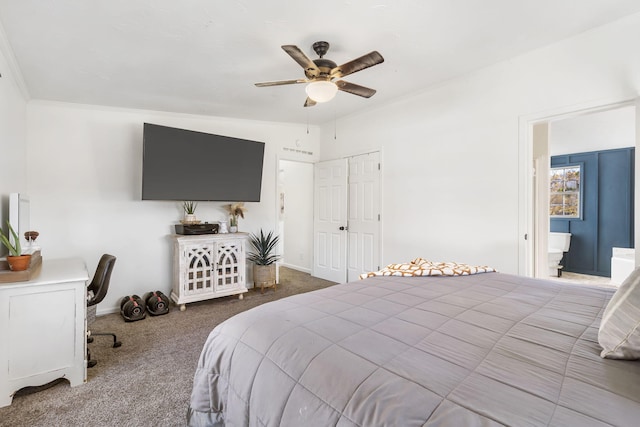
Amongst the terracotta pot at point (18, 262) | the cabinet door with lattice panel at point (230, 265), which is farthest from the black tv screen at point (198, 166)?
the terracotta pot at point (18, 262)

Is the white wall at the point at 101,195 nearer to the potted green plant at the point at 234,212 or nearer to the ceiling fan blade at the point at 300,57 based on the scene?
the potted green plant at the point at 234,212

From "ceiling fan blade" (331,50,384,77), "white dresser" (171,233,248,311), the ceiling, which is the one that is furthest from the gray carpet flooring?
"ceiling fan blade" (331,50,384,77)

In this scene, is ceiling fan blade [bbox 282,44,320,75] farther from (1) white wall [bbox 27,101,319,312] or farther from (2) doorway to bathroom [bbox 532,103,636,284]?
(2) doorway to bathroom [bbox 532,103,636,284]

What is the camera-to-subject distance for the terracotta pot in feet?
6.22

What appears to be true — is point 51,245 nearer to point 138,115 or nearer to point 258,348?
point 138,115

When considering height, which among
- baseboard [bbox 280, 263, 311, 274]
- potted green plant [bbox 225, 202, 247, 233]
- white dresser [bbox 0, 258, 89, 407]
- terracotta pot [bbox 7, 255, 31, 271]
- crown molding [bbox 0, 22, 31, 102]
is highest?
crown molding [bbox 0, 22, 31, 102]

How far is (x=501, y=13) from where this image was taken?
7.02ft

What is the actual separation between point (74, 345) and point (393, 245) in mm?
3276

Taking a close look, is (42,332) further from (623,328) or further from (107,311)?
(623,328)

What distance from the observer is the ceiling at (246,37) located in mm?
2023

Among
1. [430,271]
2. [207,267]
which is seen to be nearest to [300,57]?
[430,271]

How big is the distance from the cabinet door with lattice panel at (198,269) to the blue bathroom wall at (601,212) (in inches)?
244

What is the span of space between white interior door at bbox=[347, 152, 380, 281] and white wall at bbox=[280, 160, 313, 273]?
111 cm

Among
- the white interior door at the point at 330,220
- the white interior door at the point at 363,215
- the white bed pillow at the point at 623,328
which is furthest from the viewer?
the white interior door at the point at 330,220
